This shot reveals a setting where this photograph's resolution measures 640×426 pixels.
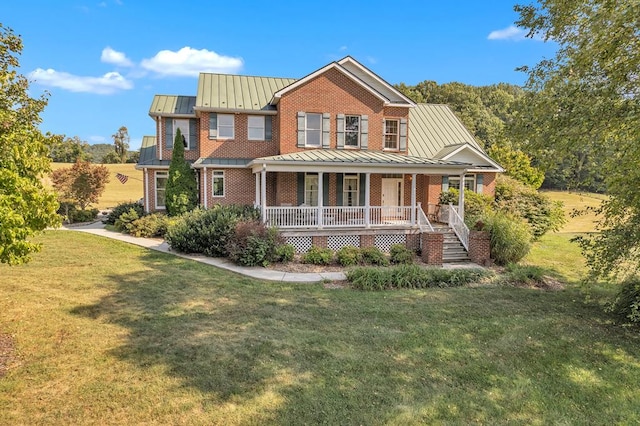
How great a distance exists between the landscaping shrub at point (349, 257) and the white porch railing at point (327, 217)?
5.96ft

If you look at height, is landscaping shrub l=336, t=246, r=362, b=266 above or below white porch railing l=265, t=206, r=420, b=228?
below

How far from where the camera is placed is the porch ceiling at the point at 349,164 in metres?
15.4

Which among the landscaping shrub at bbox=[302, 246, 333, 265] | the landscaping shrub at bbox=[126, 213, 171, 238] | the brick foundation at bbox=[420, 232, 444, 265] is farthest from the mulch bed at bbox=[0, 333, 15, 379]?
the brick foundation at bbox=[420, 232, 444, 265]

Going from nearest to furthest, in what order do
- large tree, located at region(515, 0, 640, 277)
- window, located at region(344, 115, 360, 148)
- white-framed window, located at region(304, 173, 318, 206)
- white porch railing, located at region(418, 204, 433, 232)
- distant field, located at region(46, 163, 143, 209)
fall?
large tree, located at region(515, 0, 640, 277), white porch railing, located at region(418, 204, 433, 232), white-framed window, located at region(304, 173, 318, 206), window, located at region(344, 115, 360, 148), distant field, located at region(46, 163, 143, 209)

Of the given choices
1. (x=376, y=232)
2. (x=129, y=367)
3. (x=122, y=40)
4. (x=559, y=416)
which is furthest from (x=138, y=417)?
(x=122, y=40)

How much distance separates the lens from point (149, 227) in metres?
18.3

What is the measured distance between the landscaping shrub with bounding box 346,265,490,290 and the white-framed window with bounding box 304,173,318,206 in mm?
7922

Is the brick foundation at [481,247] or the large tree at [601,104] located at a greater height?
the large tree at [601,104]

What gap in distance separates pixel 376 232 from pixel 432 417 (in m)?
11.3

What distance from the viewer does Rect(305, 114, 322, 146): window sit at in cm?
1873

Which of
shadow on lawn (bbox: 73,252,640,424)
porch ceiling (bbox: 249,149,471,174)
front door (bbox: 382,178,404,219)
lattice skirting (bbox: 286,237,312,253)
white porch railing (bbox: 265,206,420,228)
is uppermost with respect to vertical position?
porch ceiling (bbox: 249,149,471,174)

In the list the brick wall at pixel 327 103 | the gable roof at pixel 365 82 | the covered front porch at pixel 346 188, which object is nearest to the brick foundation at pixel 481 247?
the covered front porch at pixel 346 188

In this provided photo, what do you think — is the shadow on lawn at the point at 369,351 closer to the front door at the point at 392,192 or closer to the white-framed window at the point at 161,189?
the front door at the point at 392,192

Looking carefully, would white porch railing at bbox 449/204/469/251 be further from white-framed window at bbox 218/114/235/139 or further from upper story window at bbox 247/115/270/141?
white-framed window at bbox 218/114/235/139
